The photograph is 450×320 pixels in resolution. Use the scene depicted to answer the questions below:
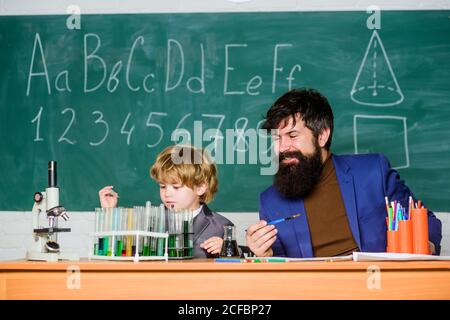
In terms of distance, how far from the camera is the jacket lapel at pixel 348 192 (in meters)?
2.76

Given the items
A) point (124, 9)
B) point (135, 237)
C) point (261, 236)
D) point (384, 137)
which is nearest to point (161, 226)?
point (135, 237)

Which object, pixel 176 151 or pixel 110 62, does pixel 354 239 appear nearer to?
pixel 176 151

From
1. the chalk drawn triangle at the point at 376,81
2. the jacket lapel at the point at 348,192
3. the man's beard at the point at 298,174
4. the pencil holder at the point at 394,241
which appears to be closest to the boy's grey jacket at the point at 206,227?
the man's beard at the point at 298,174

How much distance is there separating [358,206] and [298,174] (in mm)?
277

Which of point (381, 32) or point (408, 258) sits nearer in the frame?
point (408, 258)

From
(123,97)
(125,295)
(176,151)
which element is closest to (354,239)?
(176,151)

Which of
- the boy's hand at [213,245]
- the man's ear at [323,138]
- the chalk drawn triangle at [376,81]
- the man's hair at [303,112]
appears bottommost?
the boy's hand at [213,245]

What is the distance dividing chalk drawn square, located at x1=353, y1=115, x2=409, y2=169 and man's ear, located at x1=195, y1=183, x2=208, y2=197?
1.16 m

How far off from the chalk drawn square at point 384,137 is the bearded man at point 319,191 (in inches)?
33.4

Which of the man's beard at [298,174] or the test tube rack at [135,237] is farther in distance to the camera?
the man's beard at [298,174]

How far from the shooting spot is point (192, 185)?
9.82 ft

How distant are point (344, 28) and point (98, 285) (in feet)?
8.29

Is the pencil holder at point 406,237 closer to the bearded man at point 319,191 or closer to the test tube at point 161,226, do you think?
the bearded man at point 319,191
